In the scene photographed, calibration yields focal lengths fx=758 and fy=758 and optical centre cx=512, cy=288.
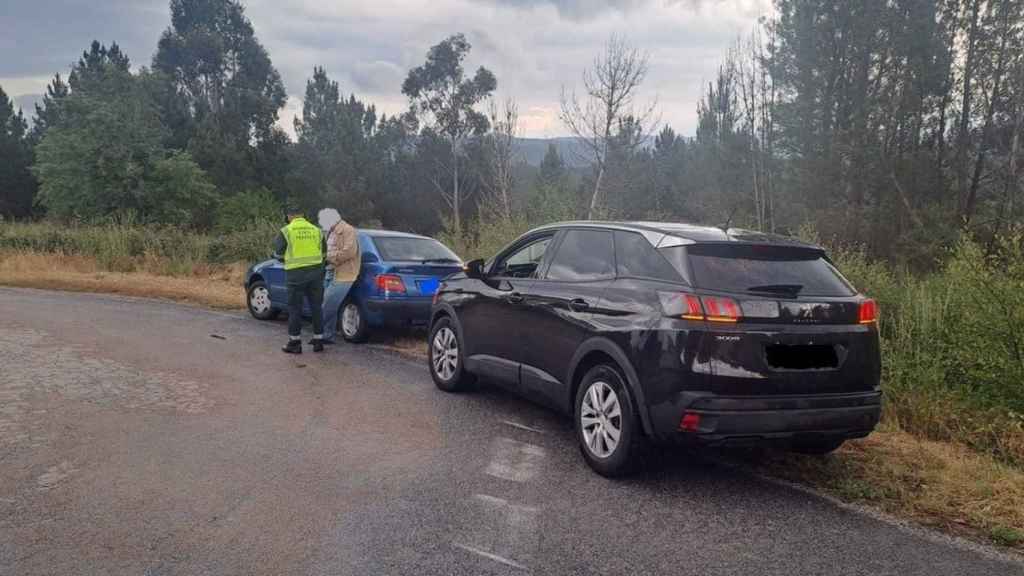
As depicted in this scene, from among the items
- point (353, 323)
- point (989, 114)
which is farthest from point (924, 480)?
point (989, 114)

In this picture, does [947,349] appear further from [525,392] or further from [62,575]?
[62,575]

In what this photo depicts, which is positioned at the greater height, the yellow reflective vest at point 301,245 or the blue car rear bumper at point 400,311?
the yellow reflective vest at point 301,245

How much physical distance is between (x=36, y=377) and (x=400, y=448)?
179 inches

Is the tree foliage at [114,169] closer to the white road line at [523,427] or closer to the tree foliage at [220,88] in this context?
the tree foliage at [220,88]

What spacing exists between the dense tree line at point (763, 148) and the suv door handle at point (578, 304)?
11370mm

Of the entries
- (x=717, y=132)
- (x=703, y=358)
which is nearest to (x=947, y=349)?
(x=703, y=358)

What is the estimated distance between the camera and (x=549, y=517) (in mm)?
4277

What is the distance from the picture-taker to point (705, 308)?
441 centimetres

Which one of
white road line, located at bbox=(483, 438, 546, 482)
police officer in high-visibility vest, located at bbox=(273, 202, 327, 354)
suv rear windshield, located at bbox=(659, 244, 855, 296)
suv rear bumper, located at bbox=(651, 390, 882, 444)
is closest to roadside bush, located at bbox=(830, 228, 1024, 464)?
suv rear bumper, located at bbox=(651, 390, 882, 444)

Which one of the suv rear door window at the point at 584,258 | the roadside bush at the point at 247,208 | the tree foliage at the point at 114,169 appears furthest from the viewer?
the roadside bush at the point at 247,208

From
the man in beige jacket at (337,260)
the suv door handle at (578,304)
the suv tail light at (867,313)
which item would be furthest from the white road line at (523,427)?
the man in beige jacket at (337,260)

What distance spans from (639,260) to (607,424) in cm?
110

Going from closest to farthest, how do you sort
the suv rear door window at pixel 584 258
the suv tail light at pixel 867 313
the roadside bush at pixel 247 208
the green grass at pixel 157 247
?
the suv tail light at pixel 867 313, the suv rear door window at pixel 584 258, the green grass at pixel 157 247, the roadside bush at pixel 247 208

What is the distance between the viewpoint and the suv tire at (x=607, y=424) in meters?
4.73
